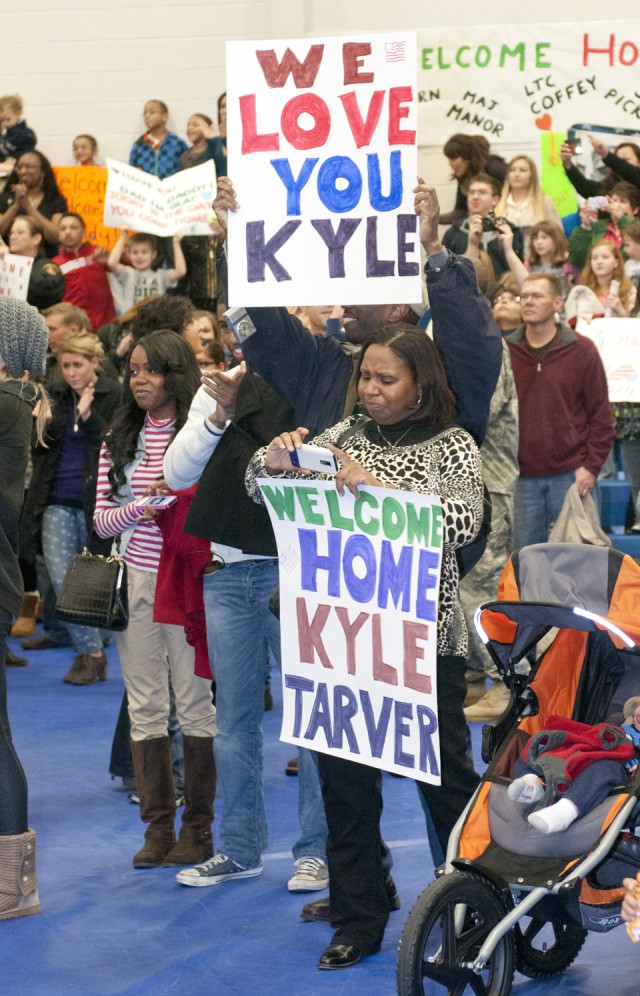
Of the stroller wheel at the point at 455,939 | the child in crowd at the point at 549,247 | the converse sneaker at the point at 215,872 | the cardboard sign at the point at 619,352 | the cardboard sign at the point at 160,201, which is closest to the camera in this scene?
the stroller wheel at the point at 455,939

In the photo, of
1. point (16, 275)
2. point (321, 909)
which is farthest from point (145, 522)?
point (16, 275)

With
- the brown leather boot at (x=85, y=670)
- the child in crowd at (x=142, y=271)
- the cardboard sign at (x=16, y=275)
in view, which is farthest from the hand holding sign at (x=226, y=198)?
the child in crowd at (x=142, y=271)

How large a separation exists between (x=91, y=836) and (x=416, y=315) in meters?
2.23

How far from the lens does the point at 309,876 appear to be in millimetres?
4617

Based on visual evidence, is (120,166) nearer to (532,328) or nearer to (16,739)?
(532,328)

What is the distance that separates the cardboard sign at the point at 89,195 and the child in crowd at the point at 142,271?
97 cm

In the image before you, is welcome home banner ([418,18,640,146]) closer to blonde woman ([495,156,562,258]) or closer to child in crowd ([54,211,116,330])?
blonde woman ([495,156,562,258])

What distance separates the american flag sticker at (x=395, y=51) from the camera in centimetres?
397

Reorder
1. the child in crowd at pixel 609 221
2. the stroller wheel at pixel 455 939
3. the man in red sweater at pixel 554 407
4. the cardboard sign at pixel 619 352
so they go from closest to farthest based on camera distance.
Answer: the stroller wheel at pixel 455 939 → the man in red sweater at pixel 554 407 → the cardboard sign at pixel 619 352 → the child in crowd at pixel 609 221

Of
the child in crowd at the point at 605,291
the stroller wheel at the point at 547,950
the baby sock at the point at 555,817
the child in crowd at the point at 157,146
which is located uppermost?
the child in crowd at the point at 157,146

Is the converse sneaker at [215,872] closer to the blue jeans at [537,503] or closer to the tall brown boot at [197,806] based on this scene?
the tall brown boot at [197,806]

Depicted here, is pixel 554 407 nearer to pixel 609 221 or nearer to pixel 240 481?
pixel 240 481

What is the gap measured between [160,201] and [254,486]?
5803mm

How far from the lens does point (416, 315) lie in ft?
14.4
